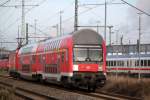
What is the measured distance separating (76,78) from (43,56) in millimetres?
7752

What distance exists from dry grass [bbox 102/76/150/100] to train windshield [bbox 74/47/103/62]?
251 cm

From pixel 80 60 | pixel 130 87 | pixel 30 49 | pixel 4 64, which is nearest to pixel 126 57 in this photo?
pixel 30 49

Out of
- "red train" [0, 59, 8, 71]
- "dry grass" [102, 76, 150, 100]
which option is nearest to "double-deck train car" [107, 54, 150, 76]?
"red train" [0, 59, 8, 71]

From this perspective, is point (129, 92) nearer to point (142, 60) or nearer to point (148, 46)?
point (142, 60)

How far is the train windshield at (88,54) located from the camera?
84.2ft

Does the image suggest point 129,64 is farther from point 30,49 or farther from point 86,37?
point 86,37

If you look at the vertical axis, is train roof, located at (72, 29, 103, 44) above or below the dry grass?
above

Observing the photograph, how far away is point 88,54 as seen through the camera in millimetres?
25859

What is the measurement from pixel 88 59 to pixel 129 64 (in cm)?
3803

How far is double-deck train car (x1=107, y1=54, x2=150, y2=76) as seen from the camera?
61062 mm

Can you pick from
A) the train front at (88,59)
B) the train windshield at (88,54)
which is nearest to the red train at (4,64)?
the train front at (88,59)

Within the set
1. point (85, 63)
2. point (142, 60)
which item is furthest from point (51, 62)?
point (142, 60)

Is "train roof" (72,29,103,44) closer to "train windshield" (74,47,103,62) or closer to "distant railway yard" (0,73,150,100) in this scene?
"train windshield" (74,47,103,62)

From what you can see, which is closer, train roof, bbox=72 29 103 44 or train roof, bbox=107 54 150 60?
train roof, bbox=72 29 103 44
